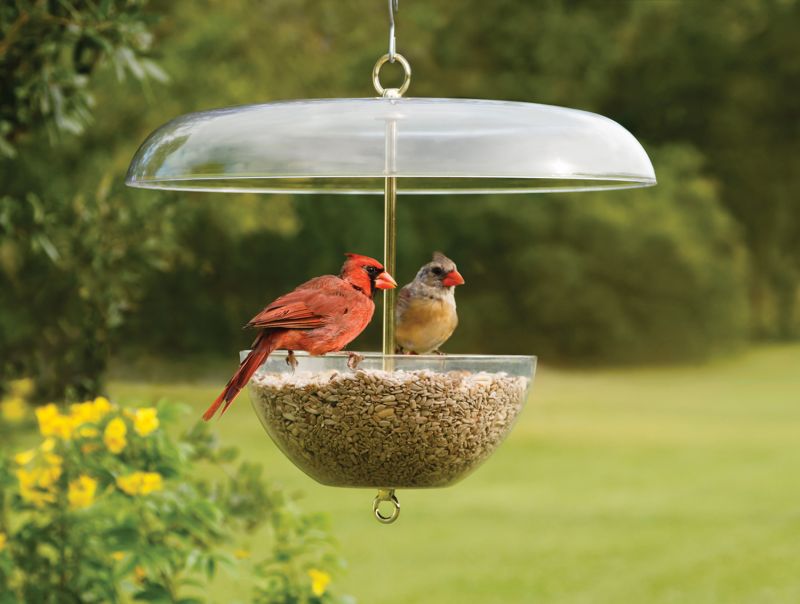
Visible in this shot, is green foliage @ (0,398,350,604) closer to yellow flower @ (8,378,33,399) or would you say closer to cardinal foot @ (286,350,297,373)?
yellow flower @ (8,378,33,399)

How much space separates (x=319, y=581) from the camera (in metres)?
2.22

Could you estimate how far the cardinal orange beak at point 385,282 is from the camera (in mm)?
1423

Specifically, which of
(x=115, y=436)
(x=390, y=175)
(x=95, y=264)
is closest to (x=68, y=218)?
(x=95, y=264)

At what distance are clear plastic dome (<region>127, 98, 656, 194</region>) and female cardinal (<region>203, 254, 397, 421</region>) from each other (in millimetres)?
197

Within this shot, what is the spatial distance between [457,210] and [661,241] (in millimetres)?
1380

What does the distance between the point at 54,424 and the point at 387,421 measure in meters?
1.07

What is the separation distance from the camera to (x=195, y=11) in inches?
295

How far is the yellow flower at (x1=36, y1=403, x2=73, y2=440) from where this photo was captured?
2.22 metres

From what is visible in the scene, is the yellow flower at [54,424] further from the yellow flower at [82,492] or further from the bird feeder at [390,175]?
the bird feeder at [390,175]

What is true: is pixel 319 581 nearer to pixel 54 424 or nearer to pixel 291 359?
pixel 54 424

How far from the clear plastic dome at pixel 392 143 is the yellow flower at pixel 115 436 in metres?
0.88

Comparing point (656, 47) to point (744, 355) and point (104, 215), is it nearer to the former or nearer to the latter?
point (744, 355)

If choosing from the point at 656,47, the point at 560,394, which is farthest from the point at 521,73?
the point at 560,394

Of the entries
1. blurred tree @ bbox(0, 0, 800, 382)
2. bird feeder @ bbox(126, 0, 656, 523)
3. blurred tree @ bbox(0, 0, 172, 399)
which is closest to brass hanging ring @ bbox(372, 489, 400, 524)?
bird feeder @ bbox(126, 0, 656, 523)
